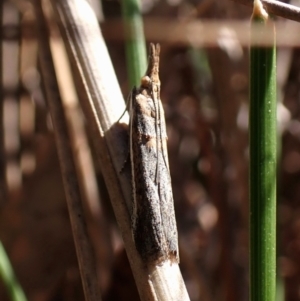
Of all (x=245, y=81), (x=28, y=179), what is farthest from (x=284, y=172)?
(x=28, y=179)

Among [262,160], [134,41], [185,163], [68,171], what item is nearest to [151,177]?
[68,171]

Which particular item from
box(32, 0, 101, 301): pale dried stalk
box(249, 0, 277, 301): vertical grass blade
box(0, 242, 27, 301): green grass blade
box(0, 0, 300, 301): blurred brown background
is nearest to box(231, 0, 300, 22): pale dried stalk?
box(249, 0, 277, 301): vertical grass blade

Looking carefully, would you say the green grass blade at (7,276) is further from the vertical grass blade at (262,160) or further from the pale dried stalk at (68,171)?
the vertical grass blade at (262,160)

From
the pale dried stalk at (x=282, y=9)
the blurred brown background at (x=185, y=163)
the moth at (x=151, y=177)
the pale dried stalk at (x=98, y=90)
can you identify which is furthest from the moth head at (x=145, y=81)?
the blurred brown background at (x=185, y=163)

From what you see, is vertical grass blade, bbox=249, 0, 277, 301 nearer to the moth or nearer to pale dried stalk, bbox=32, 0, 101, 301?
the moth

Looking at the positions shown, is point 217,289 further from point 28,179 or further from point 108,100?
point 108,100

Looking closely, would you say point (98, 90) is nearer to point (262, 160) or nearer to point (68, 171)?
point (68, 171)
